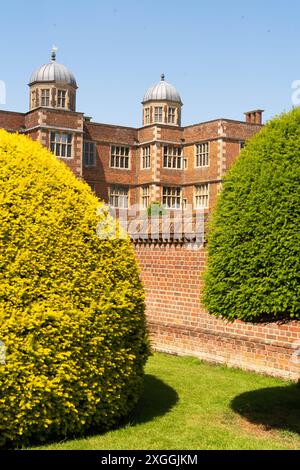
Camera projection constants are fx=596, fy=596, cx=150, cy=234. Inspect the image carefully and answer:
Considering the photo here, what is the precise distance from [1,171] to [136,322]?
242 centimetres

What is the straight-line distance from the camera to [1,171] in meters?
6.84

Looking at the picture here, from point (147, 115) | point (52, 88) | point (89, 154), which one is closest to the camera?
point (89, 154)

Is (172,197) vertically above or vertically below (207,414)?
above

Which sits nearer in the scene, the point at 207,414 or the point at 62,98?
the point at 207,414

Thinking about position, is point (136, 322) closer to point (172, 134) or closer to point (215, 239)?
point (215, 239)

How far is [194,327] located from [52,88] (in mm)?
41154

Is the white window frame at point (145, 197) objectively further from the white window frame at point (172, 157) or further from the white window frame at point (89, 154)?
the white window frame at point (89, 154)

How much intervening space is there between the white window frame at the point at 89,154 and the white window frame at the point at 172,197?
5731mm

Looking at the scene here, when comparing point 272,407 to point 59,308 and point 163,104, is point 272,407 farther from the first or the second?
point 163,104

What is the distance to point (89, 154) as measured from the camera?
142 feet

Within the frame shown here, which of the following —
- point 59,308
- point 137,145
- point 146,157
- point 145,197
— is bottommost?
point 59,308

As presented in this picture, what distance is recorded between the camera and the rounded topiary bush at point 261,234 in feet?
22.4

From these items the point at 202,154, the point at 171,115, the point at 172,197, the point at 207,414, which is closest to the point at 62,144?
the point at 172,197

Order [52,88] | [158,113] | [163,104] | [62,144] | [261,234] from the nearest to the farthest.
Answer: [261,234] < [62,144] < [52,88] < [163,104] < [158,113]
